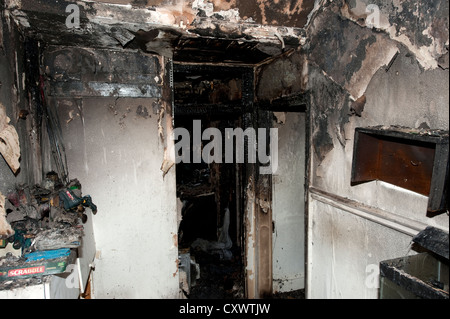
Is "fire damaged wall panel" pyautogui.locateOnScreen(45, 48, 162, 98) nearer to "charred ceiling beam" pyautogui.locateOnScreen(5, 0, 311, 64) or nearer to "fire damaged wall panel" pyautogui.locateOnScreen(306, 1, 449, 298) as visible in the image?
"charred ceiling beam" pyautogui.locateOnScreen(5, 0, 311, 64)

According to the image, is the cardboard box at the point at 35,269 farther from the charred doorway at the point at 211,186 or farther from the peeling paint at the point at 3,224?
the charred doorway at the point at 211,186

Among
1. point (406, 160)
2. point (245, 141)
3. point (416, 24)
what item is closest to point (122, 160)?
point (245, 141)

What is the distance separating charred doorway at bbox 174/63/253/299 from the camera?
3.06 metres

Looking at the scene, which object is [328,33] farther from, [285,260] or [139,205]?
[285,260]

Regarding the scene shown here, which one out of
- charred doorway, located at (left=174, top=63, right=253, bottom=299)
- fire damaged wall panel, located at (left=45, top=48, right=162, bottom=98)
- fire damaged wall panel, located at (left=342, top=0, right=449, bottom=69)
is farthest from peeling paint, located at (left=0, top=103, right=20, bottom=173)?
fire damaged wall panel, located at (left=342, top=0, right=449, bottom=69)

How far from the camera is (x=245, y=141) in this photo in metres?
3.10

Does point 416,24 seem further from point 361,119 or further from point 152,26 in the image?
point 152,26

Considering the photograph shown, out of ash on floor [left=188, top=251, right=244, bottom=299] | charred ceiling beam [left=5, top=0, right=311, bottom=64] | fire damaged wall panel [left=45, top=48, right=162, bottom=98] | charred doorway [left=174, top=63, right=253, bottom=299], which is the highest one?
charred ceiling beam [left=5, top=0, right=311, bottom=64]

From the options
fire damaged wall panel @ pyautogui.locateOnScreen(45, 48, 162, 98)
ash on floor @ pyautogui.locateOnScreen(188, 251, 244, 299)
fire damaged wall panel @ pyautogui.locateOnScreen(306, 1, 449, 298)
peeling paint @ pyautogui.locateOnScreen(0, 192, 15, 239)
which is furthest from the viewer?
ash on floor @ pyautogui.locateOnScreen(188, 251, 244, 299)

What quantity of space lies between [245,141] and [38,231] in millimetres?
2076

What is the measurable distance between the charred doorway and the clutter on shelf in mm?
1433

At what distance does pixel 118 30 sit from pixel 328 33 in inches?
55.3

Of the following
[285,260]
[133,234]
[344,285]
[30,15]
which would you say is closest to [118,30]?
[30,15]

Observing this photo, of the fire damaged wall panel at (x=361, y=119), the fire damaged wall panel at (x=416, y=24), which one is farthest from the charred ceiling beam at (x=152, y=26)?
the fire damaged wall panel at (x=416, y=24)
